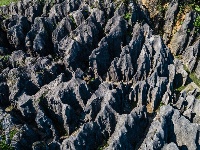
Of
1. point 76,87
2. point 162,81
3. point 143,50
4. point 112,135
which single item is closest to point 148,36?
point 143,50

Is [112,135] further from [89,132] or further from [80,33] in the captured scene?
[80,33]

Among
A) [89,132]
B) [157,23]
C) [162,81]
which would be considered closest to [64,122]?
[89,132]

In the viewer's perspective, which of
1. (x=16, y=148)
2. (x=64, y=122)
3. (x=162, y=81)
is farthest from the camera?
(x=162, y=81)

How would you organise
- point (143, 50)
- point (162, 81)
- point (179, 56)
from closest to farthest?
1. point (162, 81)
2. point (143, 50)
3. point (179, 56)

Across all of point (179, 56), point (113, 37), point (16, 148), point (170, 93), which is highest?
point (113, 37)

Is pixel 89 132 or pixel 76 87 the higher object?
pixel 76 87

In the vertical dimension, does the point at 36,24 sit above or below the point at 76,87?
above

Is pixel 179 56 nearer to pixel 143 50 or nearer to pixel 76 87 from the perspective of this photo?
pixel 143 50

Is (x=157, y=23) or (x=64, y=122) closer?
(x=64, y=122)

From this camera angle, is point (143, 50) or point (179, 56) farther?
→ point (179, 56)
